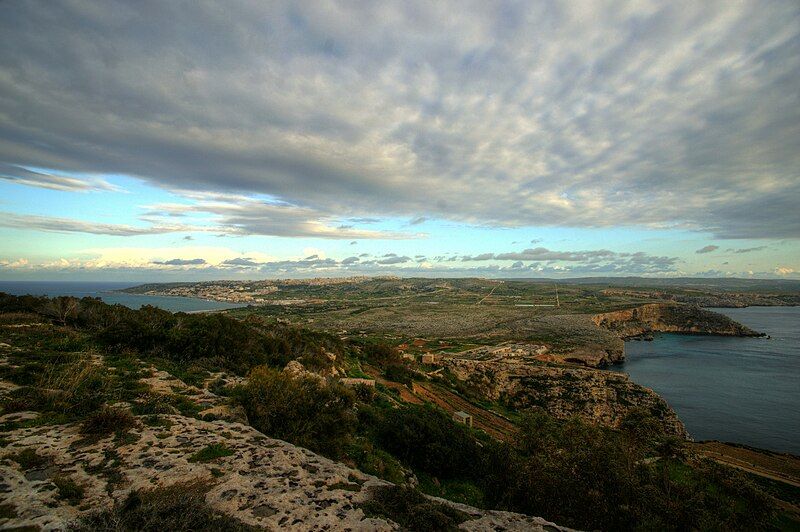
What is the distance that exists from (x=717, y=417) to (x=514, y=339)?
36357 millimetres

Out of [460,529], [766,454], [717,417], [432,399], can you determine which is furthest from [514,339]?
[460,529]

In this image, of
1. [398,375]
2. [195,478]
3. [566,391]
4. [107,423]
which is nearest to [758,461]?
[566,391]

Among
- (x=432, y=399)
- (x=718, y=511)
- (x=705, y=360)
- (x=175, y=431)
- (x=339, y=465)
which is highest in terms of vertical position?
(x=175, y=431)

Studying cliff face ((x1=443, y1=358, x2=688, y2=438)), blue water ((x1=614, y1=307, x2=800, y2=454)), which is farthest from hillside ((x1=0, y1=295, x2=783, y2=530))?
blue water ((x1=614, y1=307, x2=800, y2=454))

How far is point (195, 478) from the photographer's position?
6465 millimetres

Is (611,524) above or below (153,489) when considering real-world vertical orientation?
below

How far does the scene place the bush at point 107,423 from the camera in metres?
7.66

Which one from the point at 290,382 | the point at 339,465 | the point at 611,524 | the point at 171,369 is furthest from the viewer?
the point at 171,369

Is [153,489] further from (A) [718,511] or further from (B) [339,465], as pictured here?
(A) [718,511]

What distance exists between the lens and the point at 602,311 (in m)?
117

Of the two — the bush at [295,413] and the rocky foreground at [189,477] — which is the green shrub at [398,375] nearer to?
the bush at [295,413]

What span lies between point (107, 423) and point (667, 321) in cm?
14577

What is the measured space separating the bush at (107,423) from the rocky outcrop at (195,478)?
214 millimetres

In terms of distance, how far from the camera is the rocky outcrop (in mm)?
5355
